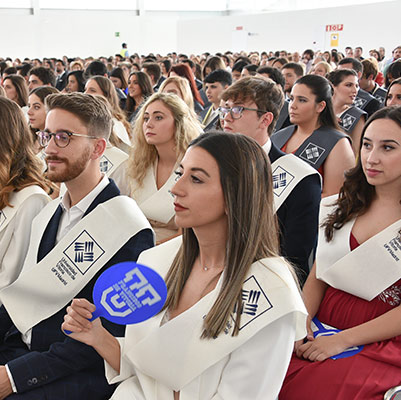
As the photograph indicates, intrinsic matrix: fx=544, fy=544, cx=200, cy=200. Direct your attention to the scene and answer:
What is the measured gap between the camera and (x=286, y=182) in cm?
290

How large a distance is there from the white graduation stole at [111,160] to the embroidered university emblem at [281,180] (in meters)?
1.25

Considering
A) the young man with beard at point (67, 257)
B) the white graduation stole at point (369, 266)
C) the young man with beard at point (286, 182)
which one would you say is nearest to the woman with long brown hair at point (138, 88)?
the young man with beard at point (286, 182)

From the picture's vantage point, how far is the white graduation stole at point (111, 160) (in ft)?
12.3

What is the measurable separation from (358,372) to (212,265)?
67 centimetres

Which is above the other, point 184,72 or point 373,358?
point 184,72

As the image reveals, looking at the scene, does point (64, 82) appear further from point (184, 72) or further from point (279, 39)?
point (279, 39)

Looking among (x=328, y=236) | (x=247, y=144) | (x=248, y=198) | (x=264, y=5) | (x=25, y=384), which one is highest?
(x=264, y=5)

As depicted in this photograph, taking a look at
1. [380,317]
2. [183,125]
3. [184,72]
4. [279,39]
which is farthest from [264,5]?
[380,317]

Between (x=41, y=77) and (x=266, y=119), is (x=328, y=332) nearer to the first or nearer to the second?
(x=266, y=119)

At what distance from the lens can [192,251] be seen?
1.76 metres

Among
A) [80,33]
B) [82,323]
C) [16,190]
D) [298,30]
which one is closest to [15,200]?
[16,190]

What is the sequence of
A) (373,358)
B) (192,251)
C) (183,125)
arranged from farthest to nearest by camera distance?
(183,125), (373,358), (192,251)

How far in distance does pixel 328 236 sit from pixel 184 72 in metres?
5.27

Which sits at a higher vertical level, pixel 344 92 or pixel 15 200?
pixel 344 92
